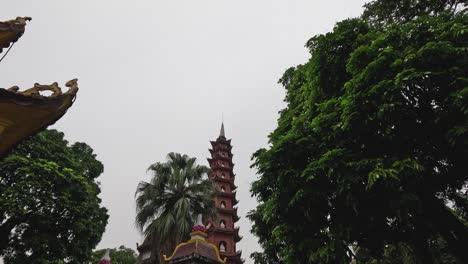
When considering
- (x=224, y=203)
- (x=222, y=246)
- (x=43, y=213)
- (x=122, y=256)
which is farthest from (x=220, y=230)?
(x=122, y=256)

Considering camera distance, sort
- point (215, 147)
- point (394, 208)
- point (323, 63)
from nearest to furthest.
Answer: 1. point (394, 208)
2. point (323, 63)
3. point (215, 147)

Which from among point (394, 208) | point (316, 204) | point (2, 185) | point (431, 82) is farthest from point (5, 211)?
point (431, 82)

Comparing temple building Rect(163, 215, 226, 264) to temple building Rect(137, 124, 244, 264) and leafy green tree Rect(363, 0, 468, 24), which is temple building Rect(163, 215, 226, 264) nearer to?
temple building Rect(137, 124, 244, 264)

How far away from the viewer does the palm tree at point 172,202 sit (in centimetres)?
1453

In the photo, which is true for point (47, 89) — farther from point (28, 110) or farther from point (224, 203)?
point (224, 203)

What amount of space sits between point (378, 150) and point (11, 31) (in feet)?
24.5

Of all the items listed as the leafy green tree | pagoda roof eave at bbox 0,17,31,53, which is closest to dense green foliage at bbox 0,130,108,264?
pagoda roof eave at bbox 0,17,31,53

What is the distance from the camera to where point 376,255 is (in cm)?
741

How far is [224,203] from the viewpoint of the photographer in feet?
96.3

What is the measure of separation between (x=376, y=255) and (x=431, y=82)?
14.0 ft

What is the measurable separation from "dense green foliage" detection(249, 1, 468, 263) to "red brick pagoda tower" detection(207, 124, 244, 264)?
12709 millimetres

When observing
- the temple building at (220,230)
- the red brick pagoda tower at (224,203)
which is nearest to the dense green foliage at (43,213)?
the temple building at (220,230)

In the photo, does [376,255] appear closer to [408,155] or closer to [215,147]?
[408,155]

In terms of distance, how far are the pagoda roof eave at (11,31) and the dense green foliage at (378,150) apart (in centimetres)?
549
